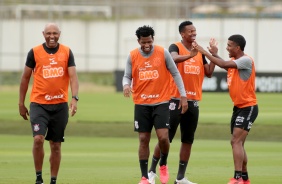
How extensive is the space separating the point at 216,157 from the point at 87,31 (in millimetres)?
39912

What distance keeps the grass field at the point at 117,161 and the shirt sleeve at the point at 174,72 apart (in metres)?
1.57

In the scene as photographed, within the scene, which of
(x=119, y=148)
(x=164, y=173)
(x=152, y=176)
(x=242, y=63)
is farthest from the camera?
(x=119, y=148)

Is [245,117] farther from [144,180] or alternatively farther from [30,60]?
[30,60]

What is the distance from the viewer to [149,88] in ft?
44.0

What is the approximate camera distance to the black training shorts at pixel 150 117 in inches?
527

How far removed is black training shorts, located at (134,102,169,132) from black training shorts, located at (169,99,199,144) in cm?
51

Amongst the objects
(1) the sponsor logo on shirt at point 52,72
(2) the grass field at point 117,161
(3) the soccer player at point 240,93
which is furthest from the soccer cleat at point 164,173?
(1) the sponsor logo on shirt at point 52,72

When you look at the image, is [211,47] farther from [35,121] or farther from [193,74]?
[35,121]

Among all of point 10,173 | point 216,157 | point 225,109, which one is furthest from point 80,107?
point 10,173

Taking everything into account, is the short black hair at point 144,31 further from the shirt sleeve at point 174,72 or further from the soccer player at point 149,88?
the shirt sleeve at point 174,72

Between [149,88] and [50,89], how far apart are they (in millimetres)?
1517

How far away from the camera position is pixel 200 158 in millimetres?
17656

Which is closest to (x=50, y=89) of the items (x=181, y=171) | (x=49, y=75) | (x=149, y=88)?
(x=49, y=75)

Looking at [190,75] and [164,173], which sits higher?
[190,75]
